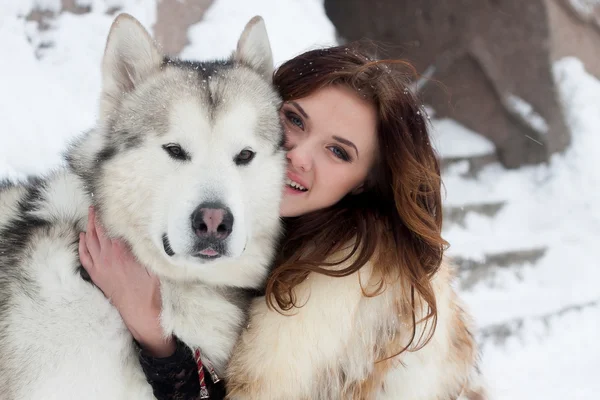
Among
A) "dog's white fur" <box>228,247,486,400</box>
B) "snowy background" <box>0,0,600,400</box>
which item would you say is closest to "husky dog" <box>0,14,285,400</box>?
"dog's white fur" <box>228,247,486,400</box>

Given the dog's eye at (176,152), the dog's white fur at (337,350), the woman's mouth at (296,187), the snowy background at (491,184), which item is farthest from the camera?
the snowy background at (491,184)

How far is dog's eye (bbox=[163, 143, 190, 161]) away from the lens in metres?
1.92

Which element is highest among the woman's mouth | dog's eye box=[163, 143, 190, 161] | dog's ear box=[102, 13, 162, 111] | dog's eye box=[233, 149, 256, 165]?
dog's ear box=[102, 13, 162, 111]

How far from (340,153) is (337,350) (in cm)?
82

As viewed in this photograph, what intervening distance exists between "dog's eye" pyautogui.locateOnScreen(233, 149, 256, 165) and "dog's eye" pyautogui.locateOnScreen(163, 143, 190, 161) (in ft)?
0.61

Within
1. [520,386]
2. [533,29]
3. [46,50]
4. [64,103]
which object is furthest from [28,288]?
[533,29]

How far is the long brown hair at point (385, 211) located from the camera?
2.28m

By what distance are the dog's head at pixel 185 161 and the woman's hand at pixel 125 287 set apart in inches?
2.3

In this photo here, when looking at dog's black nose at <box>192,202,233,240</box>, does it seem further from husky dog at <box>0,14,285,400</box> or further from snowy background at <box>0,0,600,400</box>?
snowy background at <box>0,0,600,400</box>

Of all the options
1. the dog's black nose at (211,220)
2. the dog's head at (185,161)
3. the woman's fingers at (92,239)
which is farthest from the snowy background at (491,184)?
the dog's black nose at (211,220)

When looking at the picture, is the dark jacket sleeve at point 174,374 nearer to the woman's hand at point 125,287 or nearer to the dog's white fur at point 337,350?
the woman's hand at point 125,287

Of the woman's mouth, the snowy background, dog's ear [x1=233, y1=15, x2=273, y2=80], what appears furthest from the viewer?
the snowy background

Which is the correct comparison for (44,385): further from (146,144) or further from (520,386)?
(520,386)

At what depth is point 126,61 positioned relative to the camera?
212 cm
